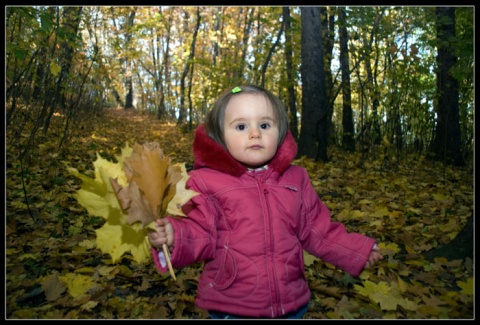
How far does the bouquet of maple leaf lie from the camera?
1.24 meters

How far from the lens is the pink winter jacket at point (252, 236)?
1.56 m

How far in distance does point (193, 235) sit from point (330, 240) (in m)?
0.67

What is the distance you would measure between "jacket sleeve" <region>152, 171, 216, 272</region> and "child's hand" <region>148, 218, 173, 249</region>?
0.10 ft

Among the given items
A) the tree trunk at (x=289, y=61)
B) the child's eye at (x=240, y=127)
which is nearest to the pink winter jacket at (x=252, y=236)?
the child's eye at (x=240, y=127)

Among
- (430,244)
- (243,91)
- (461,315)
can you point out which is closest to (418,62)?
(430,244)

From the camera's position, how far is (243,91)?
1764 millimetres

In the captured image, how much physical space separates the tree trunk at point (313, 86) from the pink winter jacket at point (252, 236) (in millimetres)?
5246

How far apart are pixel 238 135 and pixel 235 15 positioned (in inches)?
878

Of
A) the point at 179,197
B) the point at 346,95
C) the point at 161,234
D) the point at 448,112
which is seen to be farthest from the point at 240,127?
the point at 346,95

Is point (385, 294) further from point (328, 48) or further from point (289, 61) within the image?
point (328, 48)

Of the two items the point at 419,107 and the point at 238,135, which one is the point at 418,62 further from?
the point at 238,135

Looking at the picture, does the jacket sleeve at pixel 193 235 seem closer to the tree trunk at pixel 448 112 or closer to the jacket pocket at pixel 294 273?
the jacket pocket at pixel 294 273

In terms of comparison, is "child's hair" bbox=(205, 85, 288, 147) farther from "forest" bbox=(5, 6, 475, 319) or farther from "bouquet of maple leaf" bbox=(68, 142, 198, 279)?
"forest" bbox=(5, 6, 475, 319)

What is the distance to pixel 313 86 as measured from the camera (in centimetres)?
696
